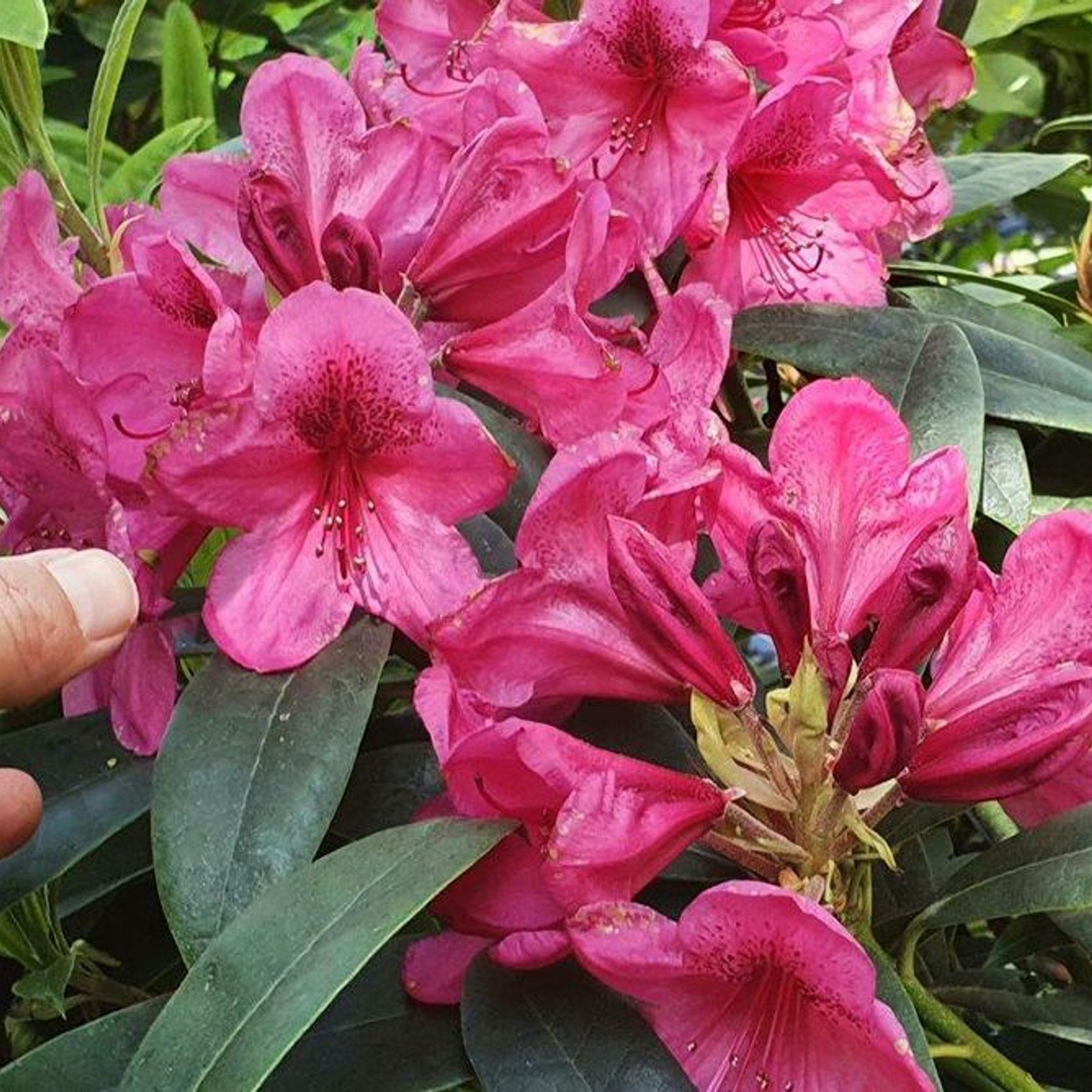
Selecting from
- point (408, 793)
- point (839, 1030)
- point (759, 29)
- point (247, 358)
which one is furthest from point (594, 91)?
point (839, 1030)

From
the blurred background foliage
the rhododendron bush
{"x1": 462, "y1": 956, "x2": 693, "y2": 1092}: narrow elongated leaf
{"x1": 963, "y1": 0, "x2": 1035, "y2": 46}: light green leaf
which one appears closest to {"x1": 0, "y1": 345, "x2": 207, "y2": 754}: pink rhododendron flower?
the rhododendron bush

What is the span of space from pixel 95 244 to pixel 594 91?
0.95 ft

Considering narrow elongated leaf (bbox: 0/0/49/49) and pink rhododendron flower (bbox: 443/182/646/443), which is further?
narrow elongated leaf (bbox: 0/0/49/49)

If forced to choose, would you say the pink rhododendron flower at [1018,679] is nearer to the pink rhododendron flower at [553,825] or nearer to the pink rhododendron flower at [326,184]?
the pink rhododendron flower at [553,825]

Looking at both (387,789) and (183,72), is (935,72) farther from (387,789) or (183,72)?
(183,72)

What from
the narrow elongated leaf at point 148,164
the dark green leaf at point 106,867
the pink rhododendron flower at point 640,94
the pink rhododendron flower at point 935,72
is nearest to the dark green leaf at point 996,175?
the pink rhododendron flower at point 935,72

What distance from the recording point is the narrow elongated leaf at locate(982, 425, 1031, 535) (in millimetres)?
751

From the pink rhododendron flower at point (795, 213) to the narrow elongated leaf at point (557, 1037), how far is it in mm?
370

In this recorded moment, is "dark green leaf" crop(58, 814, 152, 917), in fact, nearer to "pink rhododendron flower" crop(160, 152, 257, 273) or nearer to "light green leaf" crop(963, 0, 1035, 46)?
"pink rhododendron flower" crop(160, 152, 257, 273)

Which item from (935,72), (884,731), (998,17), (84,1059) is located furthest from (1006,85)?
(84,1059)

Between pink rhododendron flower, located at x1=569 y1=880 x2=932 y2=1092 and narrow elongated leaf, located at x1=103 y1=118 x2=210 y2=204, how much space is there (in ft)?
2.38

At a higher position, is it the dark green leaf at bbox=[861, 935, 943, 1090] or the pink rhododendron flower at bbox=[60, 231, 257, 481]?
the pink rhododendron flower at bbox=[60, 231, 257, 481]

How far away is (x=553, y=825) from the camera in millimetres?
572

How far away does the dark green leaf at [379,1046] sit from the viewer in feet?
1.98
